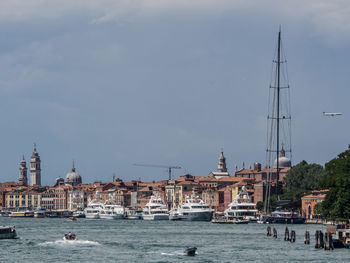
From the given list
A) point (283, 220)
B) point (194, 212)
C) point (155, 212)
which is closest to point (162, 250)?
point (283, 220)

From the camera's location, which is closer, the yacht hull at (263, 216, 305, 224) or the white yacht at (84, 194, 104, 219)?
the yacht hull at (263, 216, 305, 224)

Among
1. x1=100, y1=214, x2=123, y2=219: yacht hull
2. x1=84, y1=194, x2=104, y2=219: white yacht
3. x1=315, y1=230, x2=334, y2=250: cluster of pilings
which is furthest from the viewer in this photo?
x1=84, y1=194, x2=104, y2=219: white yacht

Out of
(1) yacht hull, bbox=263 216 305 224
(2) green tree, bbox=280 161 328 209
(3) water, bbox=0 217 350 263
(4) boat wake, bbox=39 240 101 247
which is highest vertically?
(2) green tree, bbox=280 161 328 209

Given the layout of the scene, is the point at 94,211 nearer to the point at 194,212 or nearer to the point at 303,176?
the point at 194,212

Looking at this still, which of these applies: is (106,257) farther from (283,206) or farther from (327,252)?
(283,206)

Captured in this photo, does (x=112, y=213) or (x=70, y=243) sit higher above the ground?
(x=112, y=213)

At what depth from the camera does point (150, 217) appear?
166 m

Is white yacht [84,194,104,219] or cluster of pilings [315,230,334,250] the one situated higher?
white yacht [84,194,104,219]

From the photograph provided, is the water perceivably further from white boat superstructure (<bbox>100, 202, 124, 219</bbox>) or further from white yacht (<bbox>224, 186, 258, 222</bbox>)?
white boat superstructure (<bbox>100, 202, 124, 219</bbox>)

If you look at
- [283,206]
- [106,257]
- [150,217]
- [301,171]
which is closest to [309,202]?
[283,206]

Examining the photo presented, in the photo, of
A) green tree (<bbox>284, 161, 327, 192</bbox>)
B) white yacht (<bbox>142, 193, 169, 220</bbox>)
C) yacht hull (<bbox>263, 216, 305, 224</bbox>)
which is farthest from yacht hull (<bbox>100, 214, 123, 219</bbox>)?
yacht hull (<bbox>263, 216, 305, 224</bbox>)

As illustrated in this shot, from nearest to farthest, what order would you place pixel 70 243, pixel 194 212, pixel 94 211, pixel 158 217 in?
pixel 70 243, pixel 194 212, pixel 158 217, pixel 94 211

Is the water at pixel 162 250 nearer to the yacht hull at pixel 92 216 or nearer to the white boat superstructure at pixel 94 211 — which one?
the yacht hull at pixel 92 216

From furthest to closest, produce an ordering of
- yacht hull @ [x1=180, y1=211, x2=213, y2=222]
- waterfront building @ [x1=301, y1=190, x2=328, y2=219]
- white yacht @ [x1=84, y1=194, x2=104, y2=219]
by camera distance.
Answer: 1. white yacht @ [x1=84, y1=194, x2=104, y2=219]
2. yacht hull @ [x1=180, y1=211, x2=213, y2=222]
3. waterfront building @ [x1=301, y1=190, x2=328, y2=219]
